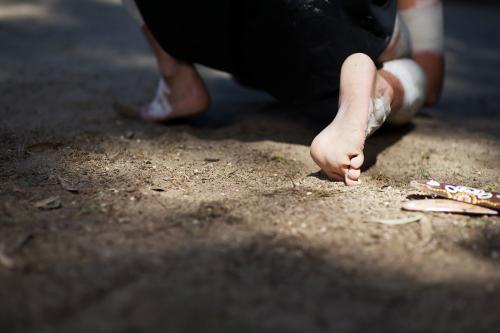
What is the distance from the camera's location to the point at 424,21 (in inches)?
72.8

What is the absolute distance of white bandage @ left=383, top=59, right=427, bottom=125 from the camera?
5.31ft

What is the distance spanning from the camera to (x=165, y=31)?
1712 millimetres

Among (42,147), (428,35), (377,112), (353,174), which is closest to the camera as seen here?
(353,174)

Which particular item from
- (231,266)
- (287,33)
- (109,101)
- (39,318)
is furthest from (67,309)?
(109,101)

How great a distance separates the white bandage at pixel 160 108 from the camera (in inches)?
72.8

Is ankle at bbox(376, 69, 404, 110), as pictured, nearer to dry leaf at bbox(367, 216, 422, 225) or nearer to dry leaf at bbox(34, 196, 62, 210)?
dry leaf at bbox(367, 216, 422, 225)

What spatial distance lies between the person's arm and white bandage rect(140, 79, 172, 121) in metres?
0.75

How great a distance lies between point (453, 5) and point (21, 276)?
13.5ft

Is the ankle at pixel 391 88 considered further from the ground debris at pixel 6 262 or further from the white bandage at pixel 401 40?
the ground debris at pixel 6 262

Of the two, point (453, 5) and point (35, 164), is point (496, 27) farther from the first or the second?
point (35, 164)

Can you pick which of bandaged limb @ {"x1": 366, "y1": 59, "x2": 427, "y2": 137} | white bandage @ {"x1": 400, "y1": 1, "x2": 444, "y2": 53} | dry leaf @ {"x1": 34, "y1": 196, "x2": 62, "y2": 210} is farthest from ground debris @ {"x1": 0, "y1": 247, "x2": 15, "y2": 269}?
white bandage @ {"x1": 400, "y1": 1, "x2": 444, "y2": 53}

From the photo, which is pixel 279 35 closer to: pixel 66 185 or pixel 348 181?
pixel 348 181

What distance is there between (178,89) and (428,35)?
778 mm

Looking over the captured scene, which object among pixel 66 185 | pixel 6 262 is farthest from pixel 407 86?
pixel 6 262
